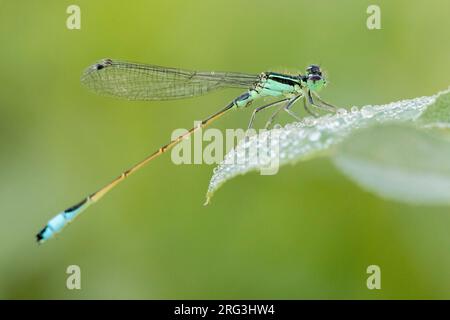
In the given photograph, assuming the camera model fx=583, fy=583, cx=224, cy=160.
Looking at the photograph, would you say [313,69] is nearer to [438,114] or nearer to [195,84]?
[195,84]

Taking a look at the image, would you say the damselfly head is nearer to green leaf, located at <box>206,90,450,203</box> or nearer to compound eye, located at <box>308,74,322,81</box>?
compound eye, located at <box>308,74,322,81</box>

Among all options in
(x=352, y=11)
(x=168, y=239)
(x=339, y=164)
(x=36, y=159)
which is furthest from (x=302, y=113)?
(x=339, y=164)

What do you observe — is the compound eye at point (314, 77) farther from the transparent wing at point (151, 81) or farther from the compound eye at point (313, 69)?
the transparent wing at point (151, 81)

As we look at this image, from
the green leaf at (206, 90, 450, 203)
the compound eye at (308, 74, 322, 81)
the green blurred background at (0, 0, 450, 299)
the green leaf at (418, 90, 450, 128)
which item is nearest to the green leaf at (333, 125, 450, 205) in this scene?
the green leaf at (206, 90, 450, 203)

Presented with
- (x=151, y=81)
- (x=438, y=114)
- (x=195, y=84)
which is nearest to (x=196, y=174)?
(x=195, y=84)

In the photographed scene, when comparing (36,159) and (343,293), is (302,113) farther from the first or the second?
(36,159)

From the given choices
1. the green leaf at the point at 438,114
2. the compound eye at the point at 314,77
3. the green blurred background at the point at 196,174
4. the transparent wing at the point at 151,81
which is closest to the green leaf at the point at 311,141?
the green leaf at the point at 438,114

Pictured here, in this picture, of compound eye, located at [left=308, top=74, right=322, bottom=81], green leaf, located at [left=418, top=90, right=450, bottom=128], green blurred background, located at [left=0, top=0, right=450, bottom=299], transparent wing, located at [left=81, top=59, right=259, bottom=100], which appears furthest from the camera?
transparent wing, located at [left=81, top=59, right=259, bottom=100]
